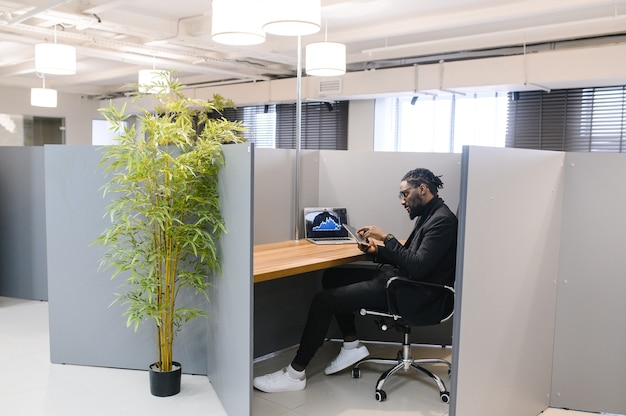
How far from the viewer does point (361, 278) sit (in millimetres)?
3732

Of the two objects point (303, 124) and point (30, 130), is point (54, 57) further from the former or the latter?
point (30, 130)

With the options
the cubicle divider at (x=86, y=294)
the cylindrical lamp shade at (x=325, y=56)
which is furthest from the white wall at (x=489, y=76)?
the cubicle divider at (x=86, y=294)

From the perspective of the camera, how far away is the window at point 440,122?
6.96 meters

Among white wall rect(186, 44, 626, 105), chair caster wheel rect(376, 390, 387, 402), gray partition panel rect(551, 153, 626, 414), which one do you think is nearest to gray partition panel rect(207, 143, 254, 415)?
chair caster wheel rect(376, 390, 387, 402)

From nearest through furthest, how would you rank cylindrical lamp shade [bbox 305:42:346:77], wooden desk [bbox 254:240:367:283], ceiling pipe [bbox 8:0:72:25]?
wooden desk [bbox 254:240:367:283] < cylindrical lamp shade [bbox 305:42:346:77] < ceiling pipe [bbox 8:0:72:25]

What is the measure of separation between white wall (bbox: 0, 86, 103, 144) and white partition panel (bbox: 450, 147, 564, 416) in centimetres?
968

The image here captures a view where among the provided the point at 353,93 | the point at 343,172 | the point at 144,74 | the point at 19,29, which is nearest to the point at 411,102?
the point at 353,93

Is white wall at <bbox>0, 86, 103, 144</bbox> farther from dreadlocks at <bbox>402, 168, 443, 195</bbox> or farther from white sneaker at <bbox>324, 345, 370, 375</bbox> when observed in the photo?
dreadlocks at <bbox>402, 168, 443, 195</bbox>

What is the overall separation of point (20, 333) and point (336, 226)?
2387 millimetres

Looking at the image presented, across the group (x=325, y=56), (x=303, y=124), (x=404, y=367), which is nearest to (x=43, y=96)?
(x=303, y=124)

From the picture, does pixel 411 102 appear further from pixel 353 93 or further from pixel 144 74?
pixel 144 74

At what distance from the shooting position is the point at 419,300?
2992 mm

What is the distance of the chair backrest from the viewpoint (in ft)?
9.77

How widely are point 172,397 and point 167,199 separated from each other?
1.07 metres
